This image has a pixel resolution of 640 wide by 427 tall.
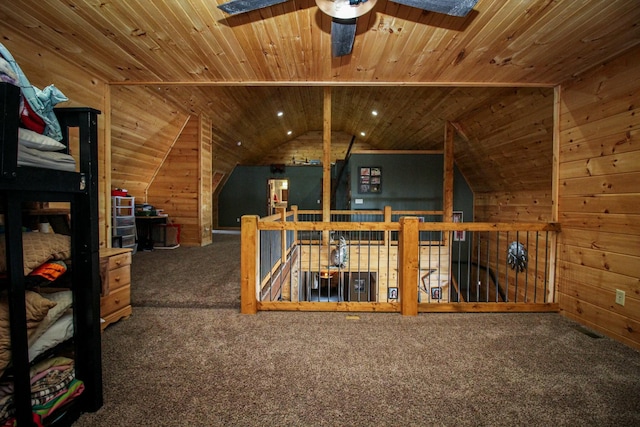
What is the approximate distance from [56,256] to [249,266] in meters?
1.52

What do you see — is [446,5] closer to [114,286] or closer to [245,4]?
[245,4]

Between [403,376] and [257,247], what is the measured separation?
1622mm

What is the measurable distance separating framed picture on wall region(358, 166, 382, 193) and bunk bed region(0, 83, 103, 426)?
7.07 m

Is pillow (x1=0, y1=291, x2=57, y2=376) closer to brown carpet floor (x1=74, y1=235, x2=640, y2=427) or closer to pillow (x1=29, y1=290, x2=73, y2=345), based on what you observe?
pillow (x1=29, y1=290, x2=73, y2=345)

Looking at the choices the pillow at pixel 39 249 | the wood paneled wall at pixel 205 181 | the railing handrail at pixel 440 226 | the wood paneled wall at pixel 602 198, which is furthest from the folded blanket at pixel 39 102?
the wood paneled wall at pixel 205 181

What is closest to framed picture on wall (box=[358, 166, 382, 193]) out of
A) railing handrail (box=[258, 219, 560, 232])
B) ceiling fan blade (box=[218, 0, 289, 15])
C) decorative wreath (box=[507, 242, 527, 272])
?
decorative wreath (box=[507, 242, 527, 272])

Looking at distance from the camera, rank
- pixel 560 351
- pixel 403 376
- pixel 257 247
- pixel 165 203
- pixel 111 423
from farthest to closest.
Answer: pixel 165 203 → pixel 257 247 → pixel 560 351 → pixel 403 376 → pixel 111 423

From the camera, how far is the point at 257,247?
2.79 meters

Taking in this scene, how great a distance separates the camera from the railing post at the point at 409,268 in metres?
2.70

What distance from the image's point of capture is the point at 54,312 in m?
1.33

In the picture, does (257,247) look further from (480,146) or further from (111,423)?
(480,146)

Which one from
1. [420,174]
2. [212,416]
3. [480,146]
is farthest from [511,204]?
[212,416]

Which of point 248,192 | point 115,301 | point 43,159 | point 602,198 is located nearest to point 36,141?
point 43,159

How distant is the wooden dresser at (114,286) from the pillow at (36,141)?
1307mm
